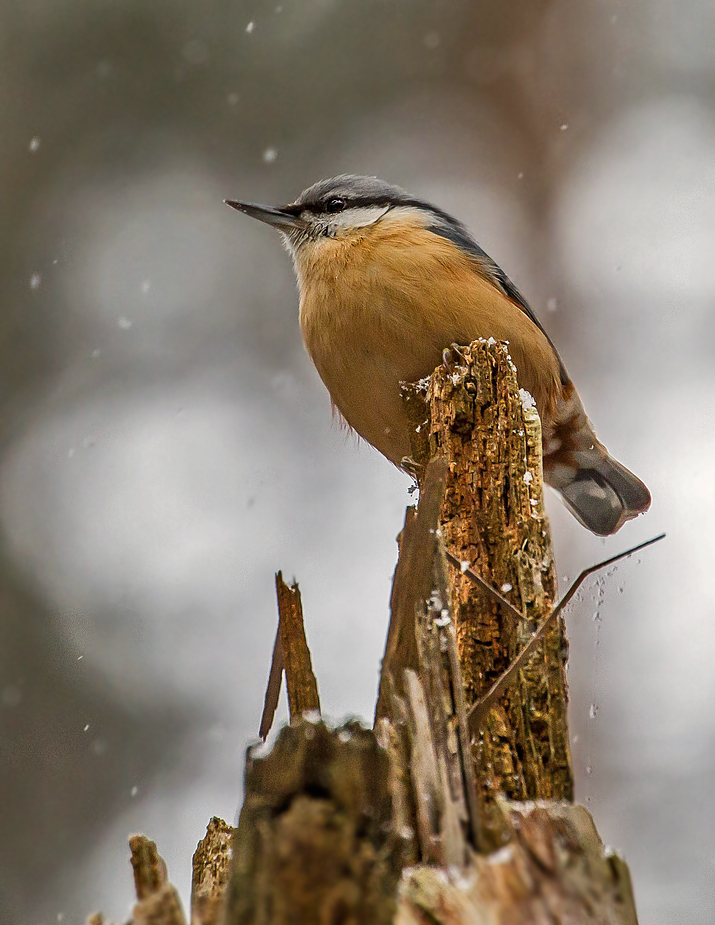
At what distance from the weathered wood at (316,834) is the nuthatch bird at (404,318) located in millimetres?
1694

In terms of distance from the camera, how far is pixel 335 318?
2885mm

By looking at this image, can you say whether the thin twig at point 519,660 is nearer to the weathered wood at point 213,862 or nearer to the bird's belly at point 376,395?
the weathered wood at point 213,862

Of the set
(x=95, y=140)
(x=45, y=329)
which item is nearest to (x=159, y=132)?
(x=95, y=140)

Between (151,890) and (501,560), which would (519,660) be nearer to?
(501,560)

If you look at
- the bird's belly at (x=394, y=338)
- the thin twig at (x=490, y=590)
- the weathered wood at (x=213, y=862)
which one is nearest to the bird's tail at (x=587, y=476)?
the bird's belly at (x=394, y=338)

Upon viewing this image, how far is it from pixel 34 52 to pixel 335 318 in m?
4.43

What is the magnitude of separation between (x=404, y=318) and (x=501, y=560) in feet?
3.40

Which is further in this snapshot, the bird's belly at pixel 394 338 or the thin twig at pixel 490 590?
the bird's belly at pixel 394 338

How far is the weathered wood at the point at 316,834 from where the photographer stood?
3.54ft

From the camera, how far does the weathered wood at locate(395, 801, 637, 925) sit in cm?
118

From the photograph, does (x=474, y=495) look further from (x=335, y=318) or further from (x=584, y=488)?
(x=584, y=488)

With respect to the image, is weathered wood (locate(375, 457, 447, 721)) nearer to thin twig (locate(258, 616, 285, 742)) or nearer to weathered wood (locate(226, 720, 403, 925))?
thin twig (locate(258, 616, 285, 742))

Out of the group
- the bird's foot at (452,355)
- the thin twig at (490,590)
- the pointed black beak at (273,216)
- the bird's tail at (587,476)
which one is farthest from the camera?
the pointed black beak at (273,216)

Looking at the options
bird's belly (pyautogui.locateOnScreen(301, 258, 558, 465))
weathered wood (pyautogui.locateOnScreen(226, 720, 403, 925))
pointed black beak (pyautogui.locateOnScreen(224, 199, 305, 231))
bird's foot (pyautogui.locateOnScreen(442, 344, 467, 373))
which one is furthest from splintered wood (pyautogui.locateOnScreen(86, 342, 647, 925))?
pointed black beak (pyautogui.locateOnScreen(224, 199, 305, 231))
